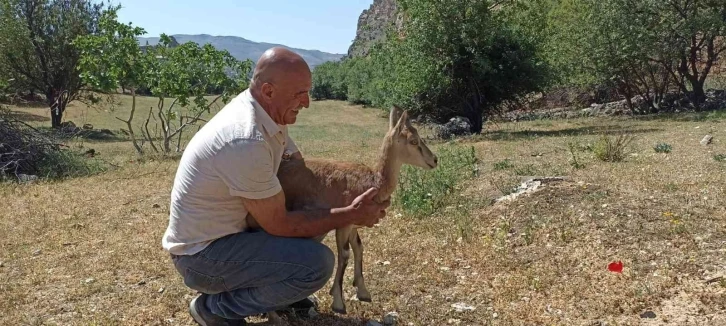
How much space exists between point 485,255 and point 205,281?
2.99 m

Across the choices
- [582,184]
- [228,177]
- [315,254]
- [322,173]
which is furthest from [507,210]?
[228,177]

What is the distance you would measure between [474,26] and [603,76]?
9299mm

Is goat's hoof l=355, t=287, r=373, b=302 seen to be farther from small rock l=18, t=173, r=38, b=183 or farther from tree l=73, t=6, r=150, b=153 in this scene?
tree l=73, t=6, r=150, b=153

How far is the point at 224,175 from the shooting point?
3580mm

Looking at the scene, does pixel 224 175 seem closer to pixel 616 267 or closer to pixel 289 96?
pixel 289 96

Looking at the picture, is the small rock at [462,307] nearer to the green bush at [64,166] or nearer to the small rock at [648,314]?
the small rock at [648,314]

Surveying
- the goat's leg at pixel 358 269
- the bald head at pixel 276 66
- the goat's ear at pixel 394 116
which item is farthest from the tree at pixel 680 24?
the bald head at pixel 276 66

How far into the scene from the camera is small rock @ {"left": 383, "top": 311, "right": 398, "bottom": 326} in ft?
15.3

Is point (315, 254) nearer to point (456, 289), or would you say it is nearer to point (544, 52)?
point (456, 289)

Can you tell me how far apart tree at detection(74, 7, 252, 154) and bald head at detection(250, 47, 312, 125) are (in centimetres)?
1296

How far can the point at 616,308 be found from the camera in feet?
15.4

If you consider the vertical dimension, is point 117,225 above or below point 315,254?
below

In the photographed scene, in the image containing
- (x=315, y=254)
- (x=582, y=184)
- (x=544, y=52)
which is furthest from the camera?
(x=544, y=52)

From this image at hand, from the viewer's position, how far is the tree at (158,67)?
15852 mm
